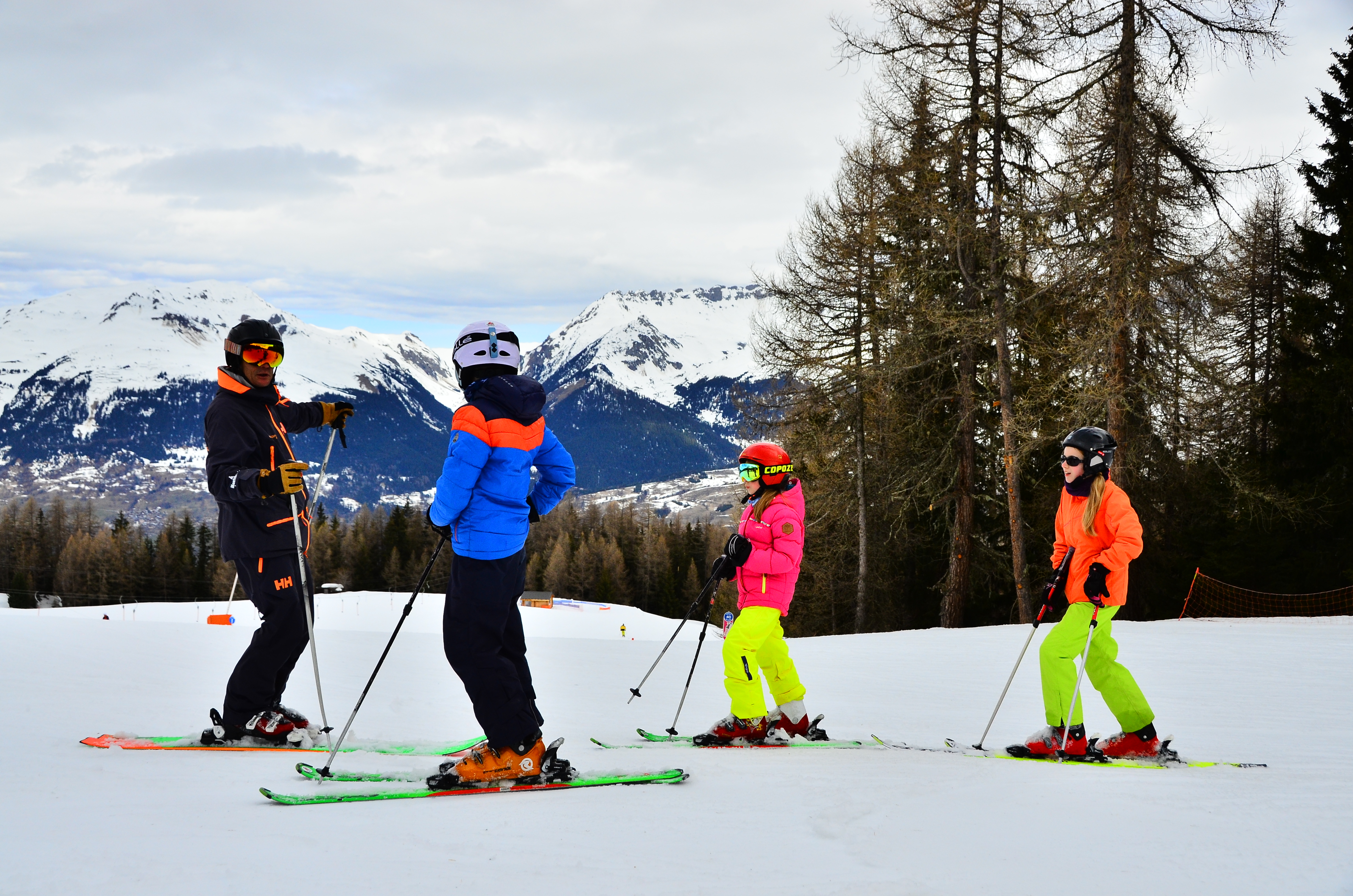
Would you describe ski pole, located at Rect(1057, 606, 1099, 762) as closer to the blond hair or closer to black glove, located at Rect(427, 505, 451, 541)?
the blond hair

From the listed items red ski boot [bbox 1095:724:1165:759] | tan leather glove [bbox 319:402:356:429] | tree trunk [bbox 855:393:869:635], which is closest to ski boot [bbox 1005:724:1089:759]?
red ski boot [bbox 1095:724:1165:759]

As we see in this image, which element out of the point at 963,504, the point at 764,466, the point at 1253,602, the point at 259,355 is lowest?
the point at 1253,602

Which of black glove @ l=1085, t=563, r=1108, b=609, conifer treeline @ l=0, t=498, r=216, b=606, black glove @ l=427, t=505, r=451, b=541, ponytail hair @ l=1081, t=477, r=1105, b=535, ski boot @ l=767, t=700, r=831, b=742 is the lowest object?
conifer treeline @ l=0, t=498, r=216, b=606

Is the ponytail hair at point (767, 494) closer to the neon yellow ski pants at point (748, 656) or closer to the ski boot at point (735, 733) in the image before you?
the neon yellow ski pants at point (748, 656)

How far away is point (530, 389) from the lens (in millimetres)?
3980

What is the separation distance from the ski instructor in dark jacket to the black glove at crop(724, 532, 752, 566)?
2.48 metres

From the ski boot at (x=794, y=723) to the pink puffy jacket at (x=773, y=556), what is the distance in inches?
29.2

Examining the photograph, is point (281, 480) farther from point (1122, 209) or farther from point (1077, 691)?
point (1122, 209)

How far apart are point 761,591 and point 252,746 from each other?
298cm

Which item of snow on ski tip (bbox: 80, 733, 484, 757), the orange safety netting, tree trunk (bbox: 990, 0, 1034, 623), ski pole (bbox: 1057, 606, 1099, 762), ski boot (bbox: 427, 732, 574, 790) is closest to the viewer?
ski boot (bbox: 427, 732, 574, 790)

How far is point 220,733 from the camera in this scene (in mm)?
4473

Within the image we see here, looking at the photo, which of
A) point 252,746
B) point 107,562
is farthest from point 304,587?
point 107,562

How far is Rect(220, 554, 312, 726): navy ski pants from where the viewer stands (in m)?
4.49

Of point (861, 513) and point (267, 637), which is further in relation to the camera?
point (861, 513)
